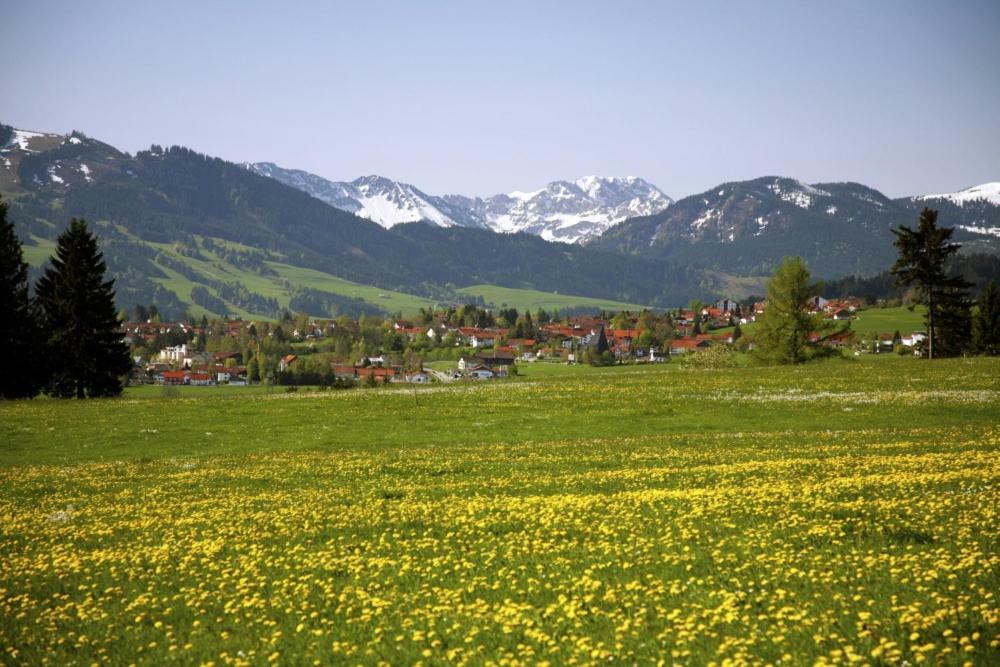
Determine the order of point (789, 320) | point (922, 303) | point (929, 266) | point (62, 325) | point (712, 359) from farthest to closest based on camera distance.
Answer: point (712, 359)
point (789, 320)
point (922, 303)
point (929, 266)
point (62, 325)

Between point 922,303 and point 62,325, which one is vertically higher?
point 922,303

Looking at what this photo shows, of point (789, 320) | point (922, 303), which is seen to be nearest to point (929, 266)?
point (922, 303)

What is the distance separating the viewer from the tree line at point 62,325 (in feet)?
218

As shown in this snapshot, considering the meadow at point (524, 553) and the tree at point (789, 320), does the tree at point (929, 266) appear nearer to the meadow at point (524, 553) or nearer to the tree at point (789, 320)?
the tree at point (789, 320)

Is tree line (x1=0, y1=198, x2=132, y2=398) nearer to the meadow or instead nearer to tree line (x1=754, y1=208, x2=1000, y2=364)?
the meadow

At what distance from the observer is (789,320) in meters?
86.7

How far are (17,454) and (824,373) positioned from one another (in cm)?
5664

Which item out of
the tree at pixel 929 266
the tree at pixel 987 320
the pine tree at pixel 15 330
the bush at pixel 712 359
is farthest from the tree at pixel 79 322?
the tree at pixel 987 320

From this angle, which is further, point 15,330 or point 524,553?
point 15,330

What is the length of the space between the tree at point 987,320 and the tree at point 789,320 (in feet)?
98.4

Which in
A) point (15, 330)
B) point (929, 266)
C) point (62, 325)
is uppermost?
point (929, 266)

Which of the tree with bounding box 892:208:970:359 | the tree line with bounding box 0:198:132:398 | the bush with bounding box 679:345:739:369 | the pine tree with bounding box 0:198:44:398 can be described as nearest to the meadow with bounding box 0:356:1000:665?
the pine tree with bounding box 0:198:44:398

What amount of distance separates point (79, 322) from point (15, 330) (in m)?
5.19

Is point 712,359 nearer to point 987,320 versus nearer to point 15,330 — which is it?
point 987,320
